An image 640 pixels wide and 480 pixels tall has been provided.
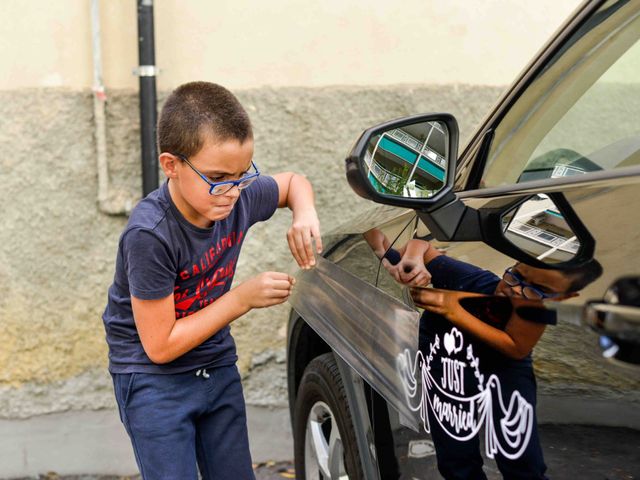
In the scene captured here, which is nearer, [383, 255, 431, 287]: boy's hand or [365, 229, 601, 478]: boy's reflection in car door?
[365, 229, 601, 478]: boy's reflection in car door

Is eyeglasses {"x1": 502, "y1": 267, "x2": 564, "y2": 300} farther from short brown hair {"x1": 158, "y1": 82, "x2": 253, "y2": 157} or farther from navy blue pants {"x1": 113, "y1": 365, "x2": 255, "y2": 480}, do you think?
navy blue pants {"x1": 113, "y1": 365, "x2": 255, "y2": 480}

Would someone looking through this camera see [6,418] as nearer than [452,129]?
No

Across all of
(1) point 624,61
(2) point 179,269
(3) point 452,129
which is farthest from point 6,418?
(1) point 624,61

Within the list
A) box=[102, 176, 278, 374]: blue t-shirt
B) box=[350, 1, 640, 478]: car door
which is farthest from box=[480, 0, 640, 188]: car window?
box=[102, 176, 278, 374]: blue t-shirt

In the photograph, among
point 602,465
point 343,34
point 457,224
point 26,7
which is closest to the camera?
point 602,465

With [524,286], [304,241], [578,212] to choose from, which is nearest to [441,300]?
[524,286]

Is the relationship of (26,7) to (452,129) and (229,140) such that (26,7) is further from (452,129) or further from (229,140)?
(452,129)

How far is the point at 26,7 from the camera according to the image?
404 centimetres

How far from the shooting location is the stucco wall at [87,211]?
162 inches

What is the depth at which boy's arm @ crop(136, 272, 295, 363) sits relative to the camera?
2309 millimetres

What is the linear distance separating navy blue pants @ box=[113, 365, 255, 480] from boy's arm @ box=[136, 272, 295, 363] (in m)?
0.14

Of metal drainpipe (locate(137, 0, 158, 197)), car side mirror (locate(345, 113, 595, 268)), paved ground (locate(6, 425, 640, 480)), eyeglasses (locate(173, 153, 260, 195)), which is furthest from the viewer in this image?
metal drainpipe (locate(137, 0, 158, 197))

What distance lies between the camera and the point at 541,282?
5.22 feet

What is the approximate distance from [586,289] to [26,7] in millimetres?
3281
